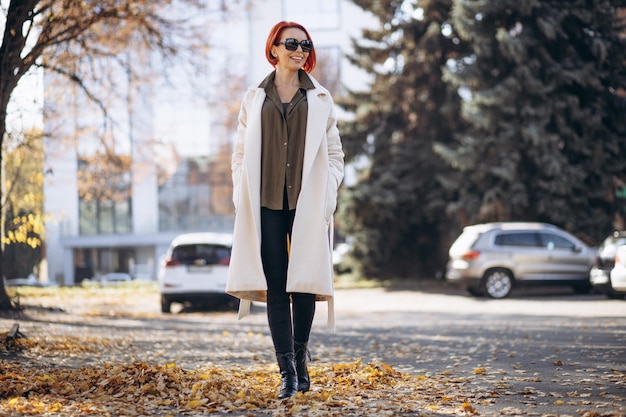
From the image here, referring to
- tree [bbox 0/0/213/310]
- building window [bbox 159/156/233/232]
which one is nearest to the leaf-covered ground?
tree [bbox 0/0/213/310]

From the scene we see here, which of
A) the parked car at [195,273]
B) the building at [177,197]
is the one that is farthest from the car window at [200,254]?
the building at [177,197]

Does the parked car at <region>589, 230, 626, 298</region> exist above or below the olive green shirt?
below

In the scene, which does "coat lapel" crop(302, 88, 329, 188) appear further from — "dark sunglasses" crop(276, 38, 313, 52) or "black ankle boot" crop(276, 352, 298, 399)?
"black ankle boot" crop(276, 352, 298, 399)

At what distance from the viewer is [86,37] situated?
55.8 feet

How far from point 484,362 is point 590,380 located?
1639 millimetres

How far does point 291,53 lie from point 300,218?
1.08 meters

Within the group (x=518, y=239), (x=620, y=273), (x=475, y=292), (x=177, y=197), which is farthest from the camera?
(x=177, y=197)

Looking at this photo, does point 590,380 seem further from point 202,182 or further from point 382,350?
point 202,182

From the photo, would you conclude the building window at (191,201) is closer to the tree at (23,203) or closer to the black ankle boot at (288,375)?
the tree at (23,203)

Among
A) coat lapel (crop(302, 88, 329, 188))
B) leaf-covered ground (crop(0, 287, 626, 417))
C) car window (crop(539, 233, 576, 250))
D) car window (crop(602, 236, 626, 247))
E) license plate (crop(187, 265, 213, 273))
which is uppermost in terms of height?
coat lapel (crop(302, 88, 329, 188))

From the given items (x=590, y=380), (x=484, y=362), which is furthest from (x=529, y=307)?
(x=590, y=380)

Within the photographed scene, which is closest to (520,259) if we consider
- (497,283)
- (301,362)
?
(497,283)

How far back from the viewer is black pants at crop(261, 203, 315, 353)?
5797 millimetres

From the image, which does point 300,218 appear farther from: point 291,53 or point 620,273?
point 620,273
